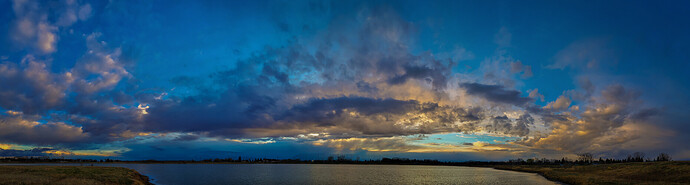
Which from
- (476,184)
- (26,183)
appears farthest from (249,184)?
(476,184)

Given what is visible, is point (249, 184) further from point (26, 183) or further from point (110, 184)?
point (26, 183)

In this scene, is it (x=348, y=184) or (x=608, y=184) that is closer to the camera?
(x=608, y=184)

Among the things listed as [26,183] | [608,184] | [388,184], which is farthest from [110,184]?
[608,184]

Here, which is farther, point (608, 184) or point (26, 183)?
point (608, 184)

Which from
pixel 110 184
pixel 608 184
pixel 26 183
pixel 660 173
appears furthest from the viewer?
pixel 660 173

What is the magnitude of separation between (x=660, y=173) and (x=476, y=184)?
42309mm

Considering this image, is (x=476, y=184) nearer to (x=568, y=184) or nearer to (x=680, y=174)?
(x=568, y=184)

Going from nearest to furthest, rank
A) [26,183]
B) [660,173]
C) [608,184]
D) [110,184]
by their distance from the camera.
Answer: [26,183] → [110,184] → [608,184] → [660,173]

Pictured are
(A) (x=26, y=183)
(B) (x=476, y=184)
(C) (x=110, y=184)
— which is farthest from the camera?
(B) (x=476, y=184)

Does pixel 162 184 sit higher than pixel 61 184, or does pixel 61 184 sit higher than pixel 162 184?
pixel 61 184

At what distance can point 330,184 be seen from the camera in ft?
262

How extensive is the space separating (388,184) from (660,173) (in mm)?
65122

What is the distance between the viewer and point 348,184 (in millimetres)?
80688

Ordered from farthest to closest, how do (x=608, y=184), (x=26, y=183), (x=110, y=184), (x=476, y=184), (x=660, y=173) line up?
1. (x=476, y=184)
2. (x=660, y=173)
3. (x=608, y=184)
4. (x=110, y=184)
5. (x=26, y=183)
